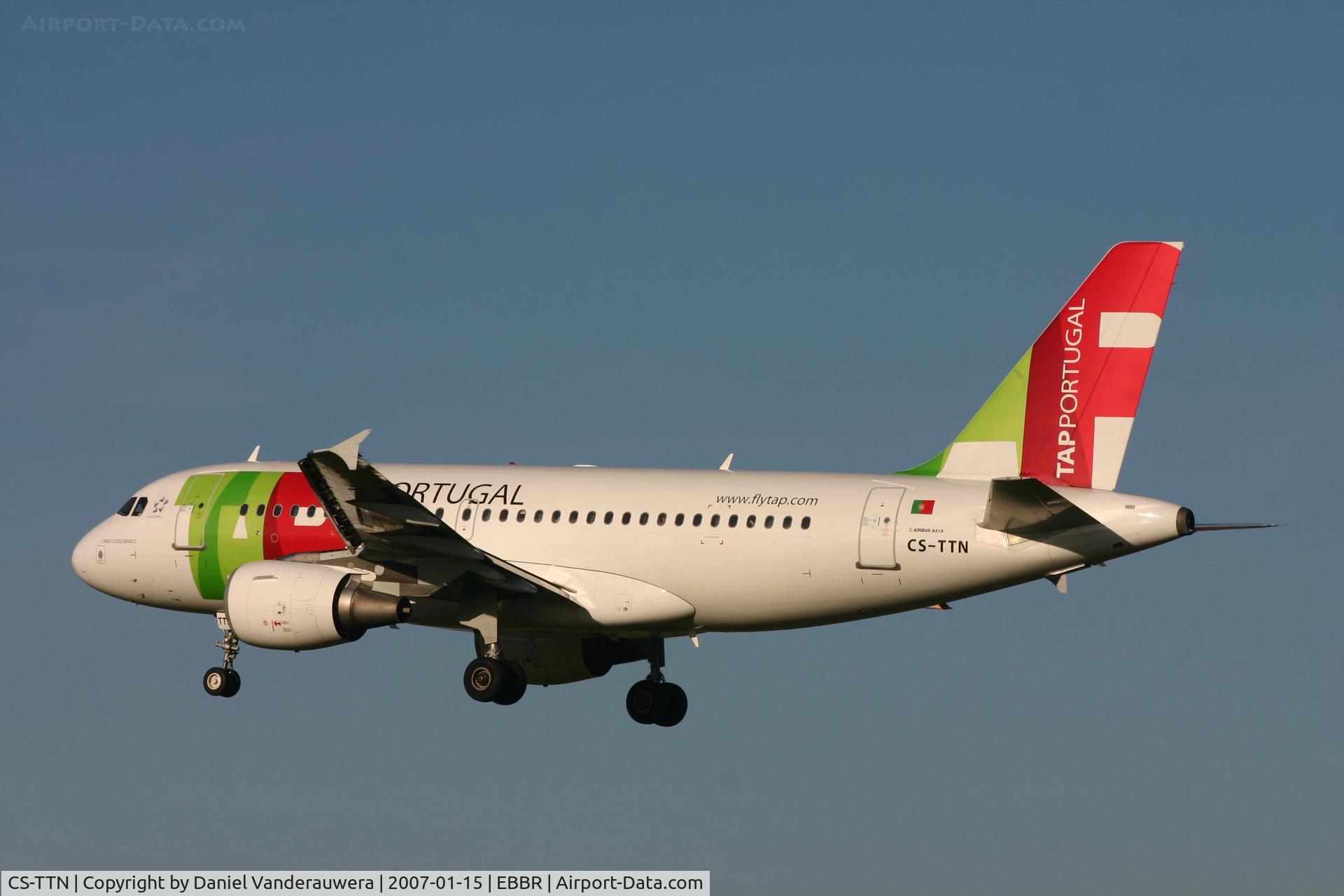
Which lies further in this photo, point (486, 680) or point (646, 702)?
point (646, 702)

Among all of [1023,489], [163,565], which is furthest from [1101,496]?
[163,565]

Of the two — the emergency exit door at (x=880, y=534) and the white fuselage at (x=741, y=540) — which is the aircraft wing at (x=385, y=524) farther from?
the emergency exit door at (x=880, y=534)

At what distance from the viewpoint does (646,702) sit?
47.3 m

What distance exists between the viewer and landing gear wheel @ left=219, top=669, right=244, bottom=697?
47.1 metres

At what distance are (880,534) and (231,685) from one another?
15.8 metres

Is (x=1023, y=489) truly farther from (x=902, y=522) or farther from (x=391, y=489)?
(x=391, y=489)

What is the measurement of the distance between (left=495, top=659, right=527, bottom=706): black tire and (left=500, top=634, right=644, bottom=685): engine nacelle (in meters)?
3.26

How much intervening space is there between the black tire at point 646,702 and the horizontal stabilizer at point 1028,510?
34.7ft

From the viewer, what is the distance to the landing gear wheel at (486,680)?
144 feet

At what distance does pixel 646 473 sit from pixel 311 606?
7677 mm

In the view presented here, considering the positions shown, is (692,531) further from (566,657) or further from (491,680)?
(566,657)

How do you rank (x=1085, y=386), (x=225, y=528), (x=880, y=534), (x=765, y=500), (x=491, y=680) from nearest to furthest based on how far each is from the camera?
(x=880, y=534)
(x=1085, y=386)
(x=765, y=500)
(x=491, y=680)
(x=225, y=528)

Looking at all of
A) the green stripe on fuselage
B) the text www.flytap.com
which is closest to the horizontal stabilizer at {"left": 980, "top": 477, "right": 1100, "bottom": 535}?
the text www.flytap.com

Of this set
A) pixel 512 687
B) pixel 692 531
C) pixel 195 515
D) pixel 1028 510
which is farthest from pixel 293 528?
pixel 1028 510
